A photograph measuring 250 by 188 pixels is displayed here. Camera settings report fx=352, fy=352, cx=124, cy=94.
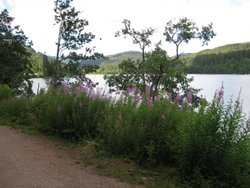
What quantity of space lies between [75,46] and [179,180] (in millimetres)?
23839

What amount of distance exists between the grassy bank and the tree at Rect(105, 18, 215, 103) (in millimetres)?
21915

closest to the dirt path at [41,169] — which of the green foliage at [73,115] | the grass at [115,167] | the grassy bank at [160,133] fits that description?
the grass at [115,167]

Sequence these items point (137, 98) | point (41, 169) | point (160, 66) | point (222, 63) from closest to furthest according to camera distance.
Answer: point (41, 169) < point (137, 98) < point (160, 66) < point (222, 63)

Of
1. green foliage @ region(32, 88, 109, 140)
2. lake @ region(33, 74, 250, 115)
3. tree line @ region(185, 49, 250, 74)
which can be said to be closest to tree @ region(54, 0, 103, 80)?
lake @ region(33, 74, 250, 115)

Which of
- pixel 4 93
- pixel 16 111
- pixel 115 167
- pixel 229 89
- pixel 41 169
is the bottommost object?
pixel 229 89

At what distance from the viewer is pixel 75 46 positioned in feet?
92.9

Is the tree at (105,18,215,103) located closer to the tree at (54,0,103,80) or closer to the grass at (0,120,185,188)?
the tree at (54,0,103,80)

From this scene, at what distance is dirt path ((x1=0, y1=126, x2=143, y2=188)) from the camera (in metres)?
5.09

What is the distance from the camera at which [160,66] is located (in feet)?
103

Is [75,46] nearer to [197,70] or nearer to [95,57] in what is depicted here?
[95,57]

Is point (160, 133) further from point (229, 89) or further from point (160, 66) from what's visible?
point (229, 89)

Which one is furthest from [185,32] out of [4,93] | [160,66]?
[4,93]

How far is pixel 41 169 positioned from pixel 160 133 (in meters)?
2.14

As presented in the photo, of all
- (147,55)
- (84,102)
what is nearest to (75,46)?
(147,55)
